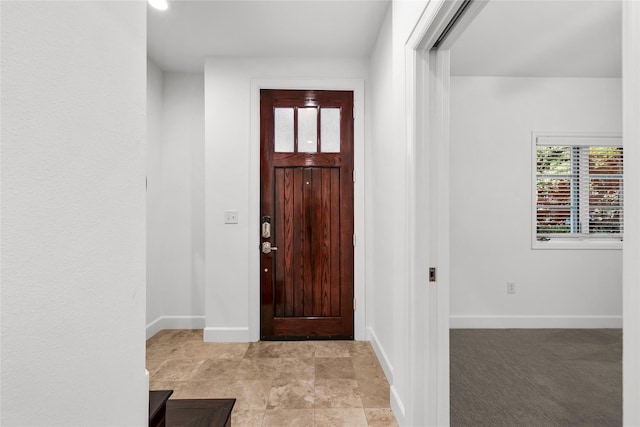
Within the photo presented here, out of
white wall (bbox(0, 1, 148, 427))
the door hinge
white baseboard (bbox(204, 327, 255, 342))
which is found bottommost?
white baseboard (bbox(204, 327, 255, 342))

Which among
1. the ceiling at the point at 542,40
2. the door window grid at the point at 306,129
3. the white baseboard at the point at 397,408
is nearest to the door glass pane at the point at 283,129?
the door window grid at the point at 306,129

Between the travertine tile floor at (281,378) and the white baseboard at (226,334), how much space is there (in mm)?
64

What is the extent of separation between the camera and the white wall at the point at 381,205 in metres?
2.31

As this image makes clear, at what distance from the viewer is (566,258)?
3441mm

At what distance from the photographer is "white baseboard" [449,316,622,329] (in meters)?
3.42

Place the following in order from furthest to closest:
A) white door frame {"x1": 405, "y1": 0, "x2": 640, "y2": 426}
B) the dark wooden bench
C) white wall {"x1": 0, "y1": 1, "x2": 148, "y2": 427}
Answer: white door frame {"x1": 405, "y1": 0, "x2": 640, "y2": 426}
the dark wooden bench
white wall {"x1": 0, "y1": 1, "x2": 148, "y2": 427}

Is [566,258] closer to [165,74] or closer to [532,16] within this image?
[532,16]

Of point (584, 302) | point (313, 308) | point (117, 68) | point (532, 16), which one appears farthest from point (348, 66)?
point (584, 302)

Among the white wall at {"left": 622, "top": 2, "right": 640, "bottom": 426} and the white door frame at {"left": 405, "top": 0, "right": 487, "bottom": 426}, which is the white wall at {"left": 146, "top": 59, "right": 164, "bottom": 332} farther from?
the white wall at {"left": 622, "top": 2, "right": 640, "bottom": 426}

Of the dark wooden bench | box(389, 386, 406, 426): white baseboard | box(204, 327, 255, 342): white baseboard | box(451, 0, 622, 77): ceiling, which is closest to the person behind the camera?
the dark wooden bench

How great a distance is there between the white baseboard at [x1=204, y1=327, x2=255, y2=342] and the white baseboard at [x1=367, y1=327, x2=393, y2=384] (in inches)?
42.9

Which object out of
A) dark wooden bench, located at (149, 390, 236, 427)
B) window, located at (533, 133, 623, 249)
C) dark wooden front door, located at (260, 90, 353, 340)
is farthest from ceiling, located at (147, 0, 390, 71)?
dark wooden bench, located at (149, 390, 236, 427)

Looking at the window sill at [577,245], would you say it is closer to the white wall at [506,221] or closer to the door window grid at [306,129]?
the white wall at [506,221]

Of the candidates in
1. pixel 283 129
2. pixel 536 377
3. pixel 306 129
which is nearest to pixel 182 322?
pixel 283 129
